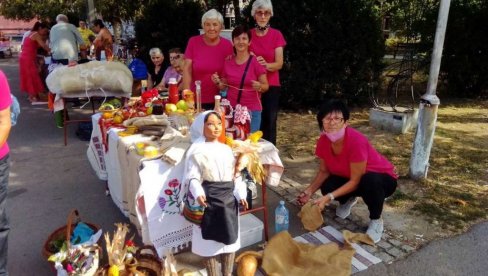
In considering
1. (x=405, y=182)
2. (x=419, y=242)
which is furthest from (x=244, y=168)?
(x=405, y=182)

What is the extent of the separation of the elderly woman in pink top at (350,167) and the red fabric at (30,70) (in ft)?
24.4

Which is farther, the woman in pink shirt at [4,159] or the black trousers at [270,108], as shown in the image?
the black trousers at [270,108]

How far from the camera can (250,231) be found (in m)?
3.39

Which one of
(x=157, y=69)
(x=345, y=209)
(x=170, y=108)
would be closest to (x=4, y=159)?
(x=170, y=108)

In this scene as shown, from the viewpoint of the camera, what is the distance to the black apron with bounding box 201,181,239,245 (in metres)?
2.59

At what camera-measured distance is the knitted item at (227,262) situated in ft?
9.12

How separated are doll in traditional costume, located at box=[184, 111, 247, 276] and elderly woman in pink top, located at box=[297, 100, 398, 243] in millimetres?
983

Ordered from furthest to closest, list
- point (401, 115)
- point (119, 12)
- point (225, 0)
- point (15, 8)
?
point (15, 8) < point (119, 12) < point (225, 0) < point (401, 115)

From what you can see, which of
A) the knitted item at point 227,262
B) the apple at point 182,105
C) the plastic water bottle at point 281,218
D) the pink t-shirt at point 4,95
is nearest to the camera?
the pink t-shirt at point 4,95

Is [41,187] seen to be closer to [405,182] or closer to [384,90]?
[405,182]

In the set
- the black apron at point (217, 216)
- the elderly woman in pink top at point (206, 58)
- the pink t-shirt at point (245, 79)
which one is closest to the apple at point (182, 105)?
the elderly woman in pink top at point (206, 58)

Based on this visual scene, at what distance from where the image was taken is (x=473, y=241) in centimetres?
345

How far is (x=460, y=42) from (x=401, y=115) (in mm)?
3631

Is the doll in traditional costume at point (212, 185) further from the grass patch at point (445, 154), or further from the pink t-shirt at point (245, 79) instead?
the grass patch at point (445, 154)
